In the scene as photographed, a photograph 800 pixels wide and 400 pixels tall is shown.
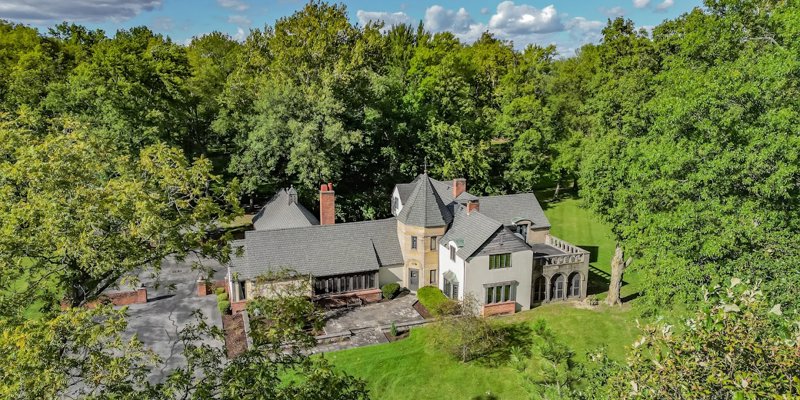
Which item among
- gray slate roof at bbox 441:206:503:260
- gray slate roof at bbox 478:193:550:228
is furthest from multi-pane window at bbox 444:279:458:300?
gray slate roof at bbox 478:193:550:228

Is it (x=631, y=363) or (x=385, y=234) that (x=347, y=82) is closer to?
(x=385, y=234)

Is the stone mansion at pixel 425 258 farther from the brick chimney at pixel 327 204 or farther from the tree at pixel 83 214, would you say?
the tree at pixel 83 214

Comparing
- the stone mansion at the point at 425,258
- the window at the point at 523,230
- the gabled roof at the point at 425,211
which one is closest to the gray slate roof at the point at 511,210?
the stone mansion at the point at 425,258

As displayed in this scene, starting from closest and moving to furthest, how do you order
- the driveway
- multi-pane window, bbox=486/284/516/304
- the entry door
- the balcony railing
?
1. the driveway
2. multi-pane window, bbox=486/284/516/304
3. the balcony railing
4. the entry door

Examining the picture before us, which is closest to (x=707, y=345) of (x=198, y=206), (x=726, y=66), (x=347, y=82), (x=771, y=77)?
(x=198, y=206)

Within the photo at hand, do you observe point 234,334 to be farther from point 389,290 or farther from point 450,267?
point 450,267

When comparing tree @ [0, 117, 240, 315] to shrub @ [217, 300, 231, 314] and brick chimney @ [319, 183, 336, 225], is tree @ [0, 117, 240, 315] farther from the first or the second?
brick chimney @ [319, 183, 336, 225]

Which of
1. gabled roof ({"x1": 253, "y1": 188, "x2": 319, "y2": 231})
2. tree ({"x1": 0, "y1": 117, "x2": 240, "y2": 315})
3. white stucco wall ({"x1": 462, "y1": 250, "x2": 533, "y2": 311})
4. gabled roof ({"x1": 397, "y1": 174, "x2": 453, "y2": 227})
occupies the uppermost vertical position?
tree ({"x1": 0, "y1": 117, "x2": 240, "y2": 315})

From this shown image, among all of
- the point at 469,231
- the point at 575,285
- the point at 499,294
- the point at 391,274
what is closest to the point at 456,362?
the point at 499,294
